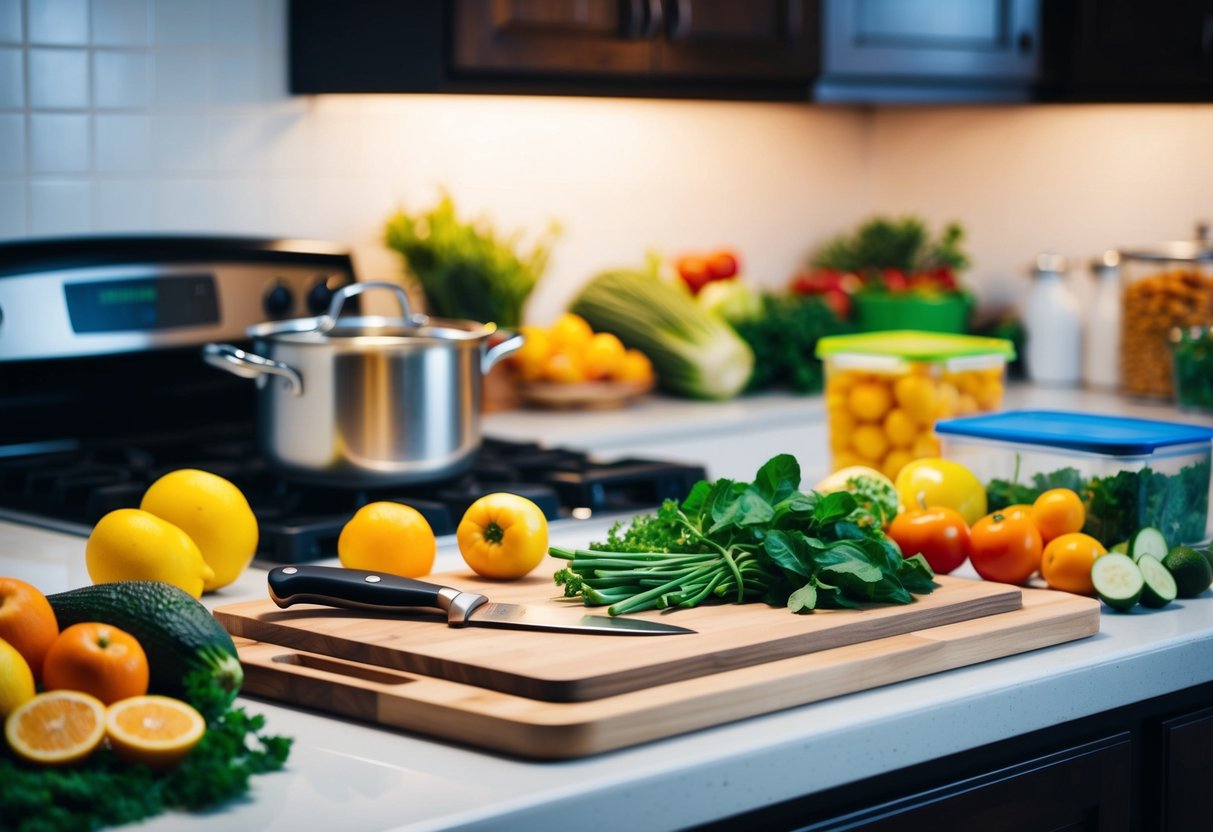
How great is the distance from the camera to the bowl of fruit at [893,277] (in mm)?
3148

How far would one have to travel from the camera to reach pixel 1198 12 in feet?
8.86

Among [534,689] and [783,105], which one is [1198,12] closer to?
[783,105]

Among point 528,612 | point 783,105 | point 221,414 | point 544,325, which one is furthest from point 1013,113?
point 528,612

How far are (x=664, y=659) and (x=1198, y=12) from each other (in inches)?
80.1

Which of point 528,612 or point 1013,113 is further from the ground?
point 1013,113

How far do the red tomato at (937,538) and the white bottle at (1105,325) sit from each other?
165 centimetres

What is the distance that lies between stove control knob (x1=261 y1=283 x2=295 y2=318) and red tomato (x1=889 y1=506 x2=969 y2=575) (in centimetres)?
123

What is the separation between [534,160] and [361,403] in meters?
1.30

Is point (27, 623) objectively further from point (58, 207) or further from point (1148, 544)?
point (58, 207)

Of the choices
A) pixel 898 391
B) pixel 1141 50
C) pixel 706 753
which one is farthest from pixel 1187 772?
pixel 1141 50

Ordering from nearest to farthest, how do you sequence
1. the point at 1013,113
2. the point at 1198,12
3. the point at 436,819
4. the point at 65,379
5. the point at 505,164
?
the point at 436,819
the point at 65,379
the point at 1198,12
the point at 505,164
the point at 1013,113

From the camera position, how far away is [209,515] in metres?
1.48

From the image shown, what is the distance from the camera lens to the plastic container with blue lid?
160 centimetres

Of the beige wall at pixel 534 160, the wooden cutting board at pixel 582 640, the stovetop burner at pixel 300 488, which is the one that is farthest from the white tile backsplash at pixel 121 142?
the wooden cutting board at pixel 582 640
